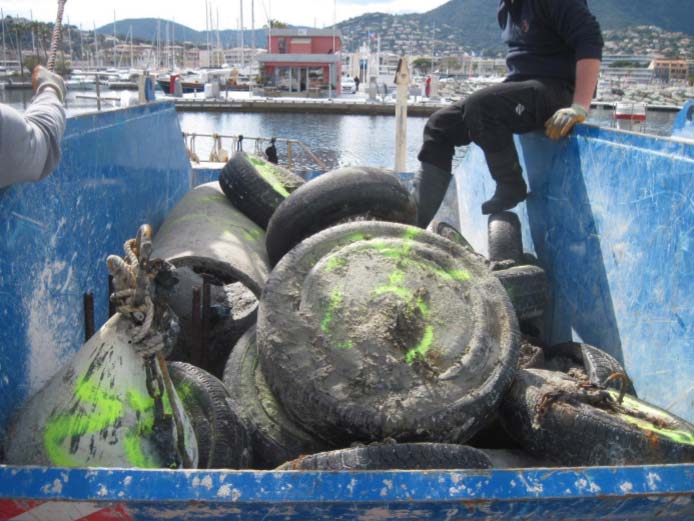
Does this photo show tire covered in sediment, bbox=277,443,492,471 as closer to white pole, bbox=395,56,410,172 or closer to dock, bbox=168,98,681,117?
white pole, bbox=395,56,410,172

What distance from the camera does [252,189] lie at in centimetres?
459

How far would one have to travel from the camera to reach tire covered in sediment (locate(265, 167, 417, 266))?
351 cm

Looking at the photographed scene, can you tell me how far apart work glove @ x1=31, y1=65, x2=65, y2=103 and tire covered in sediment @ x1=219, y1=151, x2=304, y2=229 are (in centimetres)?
211

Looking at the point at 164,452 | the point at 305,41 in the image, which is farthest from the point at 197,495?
the point at 305,41

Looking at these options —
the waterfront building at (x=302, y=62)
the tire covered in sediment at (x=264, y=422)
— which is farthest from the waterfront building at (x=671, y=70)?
the tire covered in sediment at (x=264, y=422)

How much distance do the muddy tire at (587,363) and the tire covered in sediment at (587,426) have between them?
14cm

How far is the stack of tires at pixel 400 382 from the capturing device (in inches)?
87.4

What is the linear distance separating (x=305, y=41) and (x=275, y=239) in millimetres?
60228

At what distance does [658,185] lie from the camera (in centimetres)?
278

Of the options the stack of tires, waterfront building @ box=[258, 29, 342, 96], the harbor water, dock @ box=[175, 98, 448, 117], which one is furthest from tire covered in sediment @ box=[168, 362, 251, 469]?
waterfront building @ box=[258, 29, 342, 96]

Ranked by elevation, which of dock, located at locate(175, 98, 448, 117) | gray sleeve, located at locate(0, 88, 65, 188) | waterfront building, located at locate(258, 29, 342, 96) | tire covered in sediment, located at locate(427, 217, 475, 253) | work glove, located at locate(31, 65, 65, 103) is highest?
waterfront building, located at locate(258, 29, 342, 96)

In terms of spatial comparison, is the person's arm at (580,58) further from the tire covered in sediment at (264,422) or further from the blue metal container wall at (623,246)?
the tire covered in sediment at (264,422)

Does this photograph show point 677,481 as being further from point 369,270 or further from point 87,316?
point 87,316

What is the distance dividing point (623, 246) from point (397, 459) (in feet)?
5.59
